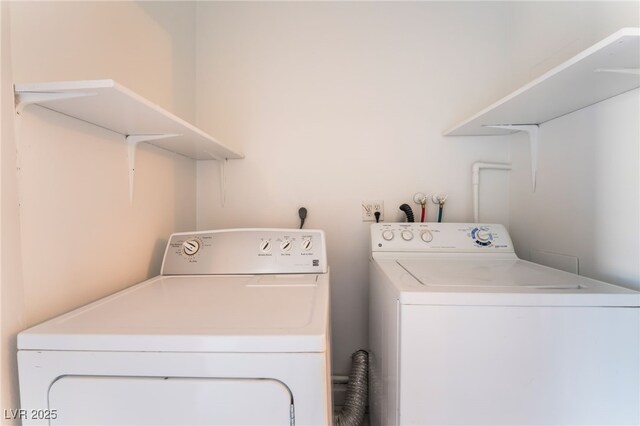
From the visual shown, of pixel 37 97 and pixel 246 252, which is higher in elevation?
pixel 37 97

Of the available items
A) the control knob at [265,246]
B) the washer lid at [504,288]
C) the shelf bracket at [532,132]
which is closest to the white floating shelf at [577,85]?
the shelf bracket at [532,132]

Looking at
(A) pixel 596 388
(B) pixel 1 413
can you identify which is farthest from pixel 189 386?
(A) pixel 596 388

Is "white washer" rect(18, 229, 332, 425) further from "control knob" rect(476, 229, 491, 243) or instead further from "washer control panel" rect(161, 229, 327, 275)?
"control knob" rect(476, 229, 491, 243)

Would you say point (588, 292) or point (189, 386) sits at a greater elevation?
point (588, 292)

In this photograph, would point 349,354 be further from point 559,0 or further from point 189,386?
point 559,0

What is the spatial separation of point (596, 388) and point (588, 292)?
0.82 ft

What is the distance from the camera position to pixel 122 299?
0.95 meters

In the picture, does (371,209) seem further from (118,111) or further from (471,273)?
(118,111)

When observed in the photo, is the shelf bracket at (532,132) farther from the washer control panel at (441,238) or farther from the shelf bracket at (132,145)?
the shelf bracket at (132,145)

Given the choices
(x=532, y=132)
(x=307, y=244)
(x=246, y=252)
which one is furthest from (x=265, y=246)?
(x=532, y=132)

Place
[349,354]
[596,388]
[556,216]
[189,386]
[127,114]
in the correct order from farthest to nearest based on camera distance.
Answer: [349,354] < [556,216] < [127,114] < [596,388] < [189,386]

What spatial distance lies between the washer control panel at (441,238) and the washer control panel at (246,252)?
354 mm

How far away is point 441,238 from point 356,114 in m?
0.85

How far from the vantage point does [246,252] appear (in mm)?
1351
